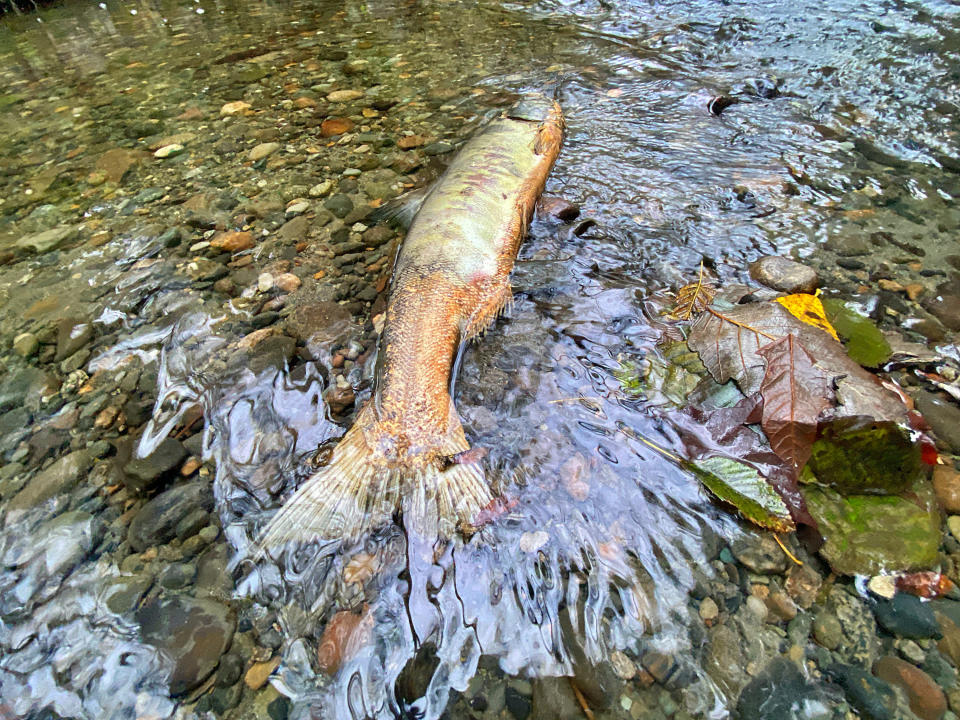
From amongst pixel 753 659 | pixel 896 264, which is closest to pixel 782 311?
pixel 896 264

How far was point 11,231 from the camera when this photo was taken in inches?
153

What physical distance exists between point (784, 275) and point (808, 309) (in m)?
0.30

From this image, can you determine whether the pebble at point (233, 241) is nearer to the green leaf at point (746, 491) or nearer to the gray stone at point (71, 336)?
the gray stone at point (71, 336)

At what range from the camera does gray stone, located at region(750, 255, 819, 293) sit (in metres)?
2.59

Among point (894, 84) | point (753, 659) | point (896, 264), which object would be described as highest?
point (894, 84)

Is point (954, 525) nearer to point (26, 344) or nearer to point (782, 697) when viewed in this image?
point (782, 697)

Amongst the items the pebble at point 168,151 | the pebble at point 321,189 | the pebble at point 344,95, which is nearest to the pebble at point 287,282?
the pebble at point 321,189

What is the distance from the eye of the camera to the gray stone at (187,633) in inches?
66.4

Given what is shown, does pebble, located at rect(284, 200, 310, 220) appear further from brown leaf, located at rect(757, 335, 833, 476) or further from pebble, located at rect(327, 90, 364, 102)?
brown leaf, located at rect(757, 335, 833, 476)

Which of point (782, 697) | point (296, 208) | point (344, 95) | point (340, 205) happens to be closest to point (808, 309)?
point (782, 697)

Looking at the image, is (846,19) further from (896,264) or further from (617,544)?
(617,544)

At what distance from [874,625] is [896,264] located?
204 cm

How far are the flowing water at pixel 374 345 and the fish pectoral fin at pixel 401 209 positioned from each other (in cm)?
13

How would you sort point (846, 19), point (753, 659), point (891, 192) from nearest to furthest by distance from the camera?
point (753, 659)
point (891, 192)
point (846, 19)
